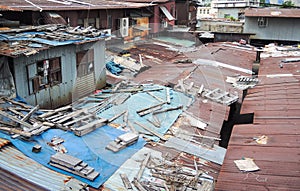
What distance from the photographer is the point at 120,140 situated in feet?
31.2

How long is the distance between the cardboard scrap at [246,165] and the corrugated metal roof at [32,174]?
4170 millimetres

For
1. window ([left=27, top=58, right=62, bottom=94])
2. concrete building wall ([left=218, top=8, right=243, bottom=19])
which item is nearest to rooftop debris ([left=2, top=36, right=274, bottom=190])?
window ([left=27, top=58, right=62, bottom=94])

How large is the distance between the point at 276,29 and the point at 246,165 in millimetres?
28039

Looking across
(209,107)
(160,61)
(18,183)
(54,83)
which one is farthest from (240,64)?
(18,183)

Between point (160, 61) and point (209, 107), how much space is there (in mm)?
9103

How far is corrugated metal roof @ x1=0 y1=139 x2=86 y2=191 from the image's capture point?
7.33 m

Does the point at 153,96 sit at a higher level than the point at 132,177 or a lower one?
higher

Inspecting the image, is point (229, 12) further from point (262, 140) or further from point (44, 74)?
point (262, 140)

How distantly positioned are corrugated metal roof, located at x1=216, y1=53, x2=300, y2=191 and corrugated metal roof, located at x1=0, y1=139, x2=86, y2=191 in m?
3.76

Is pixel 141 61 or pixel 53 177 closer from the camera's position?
pixel 53 177

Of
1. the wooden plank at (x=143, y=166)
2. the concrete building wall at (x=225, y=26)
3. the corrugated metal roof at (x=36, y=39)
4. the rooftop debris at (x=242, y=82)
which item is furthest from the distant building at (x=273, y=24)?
the wooden plank at (x=143, y=166)

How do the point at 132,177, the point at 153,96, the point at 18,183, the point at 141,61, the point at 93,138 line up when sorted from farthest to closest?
the point at 141,61, the point at 153,96, the point at 93,138, the point at 132,177, the point at 18,183

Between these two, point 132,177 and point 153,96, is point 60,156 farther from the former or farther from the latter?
point 153,96

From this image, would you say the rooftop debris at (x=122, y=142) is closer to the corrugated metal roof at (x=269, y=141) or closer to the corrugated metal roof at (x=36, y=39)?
the corrugated metal roof at (x=269, y=141)
